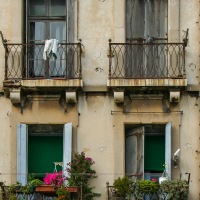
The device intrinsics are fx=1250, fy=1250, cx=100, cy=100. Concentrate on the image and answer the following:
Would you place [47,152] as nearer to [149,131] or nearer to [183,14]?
[149,131]

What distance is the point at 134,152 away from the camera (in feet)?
98.1

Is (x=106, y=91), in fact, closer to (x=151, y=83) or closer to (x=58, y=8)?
(x=151, y=83)

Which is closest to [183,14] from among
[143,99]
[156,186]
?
[143,99]

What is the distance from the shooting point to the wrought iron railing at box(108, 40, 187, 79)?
97.7ft

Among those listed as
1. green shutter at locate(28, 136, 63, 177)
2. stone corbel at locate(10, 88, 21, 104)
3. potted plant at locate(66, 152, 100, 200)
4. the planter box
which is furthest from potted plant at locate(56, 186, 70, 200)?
stone corbel at locate(10, 88, 21, 104)

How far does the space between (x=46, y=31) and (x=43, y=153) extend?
2993 millimetres

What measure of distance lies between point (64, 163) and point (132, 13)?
13.3 feet

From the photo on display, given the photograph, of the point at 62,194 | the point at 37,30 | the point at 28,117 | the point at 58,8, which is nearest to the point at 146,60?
the point at 58,8

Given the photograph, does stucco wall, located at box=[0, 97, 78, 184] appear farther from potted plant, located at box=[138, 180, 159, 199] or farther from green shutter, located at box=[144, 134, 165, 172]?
potted plant, located at box=[138, 180, 159, 199]

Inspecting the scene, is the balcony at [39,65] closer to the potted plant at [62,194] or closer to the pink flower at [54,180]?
the pink flower at [54,180]

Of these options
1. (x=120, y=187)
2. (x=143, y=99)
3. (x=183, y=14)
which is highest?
(x=183, y=14)

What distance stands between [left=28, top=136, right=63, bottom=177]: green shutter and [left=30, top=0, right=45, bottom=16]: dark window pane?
3.04 metres

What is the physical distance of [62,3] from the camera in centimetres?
3061

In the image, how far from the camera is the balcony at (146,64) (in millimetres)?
29422
